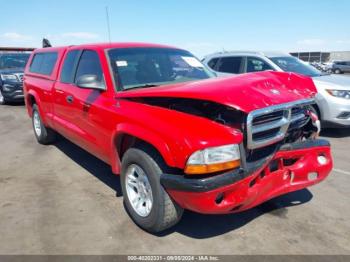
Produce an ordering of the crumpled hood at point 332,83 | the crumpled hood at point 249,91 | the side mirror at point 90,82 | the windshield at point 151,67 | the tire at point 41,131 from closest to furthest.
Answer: the crumpled hood at point 249,91 < the side mirror at point 90,82 < the windshield at point 151,67 < the tire at point 41,131 < the crumpled hood at point 332,83

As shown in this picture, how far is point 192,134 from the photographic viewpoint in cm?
268

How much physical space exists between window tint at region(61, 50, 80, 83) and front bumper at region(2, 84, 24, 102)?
7.87 metres

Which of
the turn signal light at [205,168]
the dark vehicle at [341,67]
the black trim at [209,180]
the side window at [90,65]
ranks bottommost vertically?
the dark vehicle at [341,67]

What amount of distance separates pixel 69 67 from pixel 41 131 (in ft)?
7.02

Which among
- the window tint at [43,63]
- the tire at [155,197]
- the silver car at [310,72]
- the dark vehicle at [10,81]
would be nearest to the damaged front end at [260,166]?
the tire at [155,197]

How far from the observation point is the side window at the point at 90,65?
13.2 feet

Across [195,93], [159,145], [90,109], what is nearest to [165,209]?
[159,145]

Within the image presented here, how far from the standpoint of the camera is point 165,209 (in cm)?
296

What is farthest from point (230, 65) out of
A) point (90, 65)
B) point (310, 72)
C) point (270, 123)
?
point (270, 123)

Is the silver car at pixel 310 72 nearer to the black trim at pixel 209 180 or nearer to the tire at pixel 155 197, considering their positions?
the tire at pixel 155 197

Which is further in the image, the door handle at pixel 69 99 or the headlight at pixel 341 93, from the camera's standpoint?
the headlight at pixel 341 93

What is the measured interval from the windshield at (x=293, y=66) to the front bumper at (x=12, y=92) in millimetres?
8950

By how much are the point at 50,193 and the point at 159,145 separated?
2206mm

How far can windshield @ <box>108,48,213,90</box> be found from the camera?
3.85 meters
